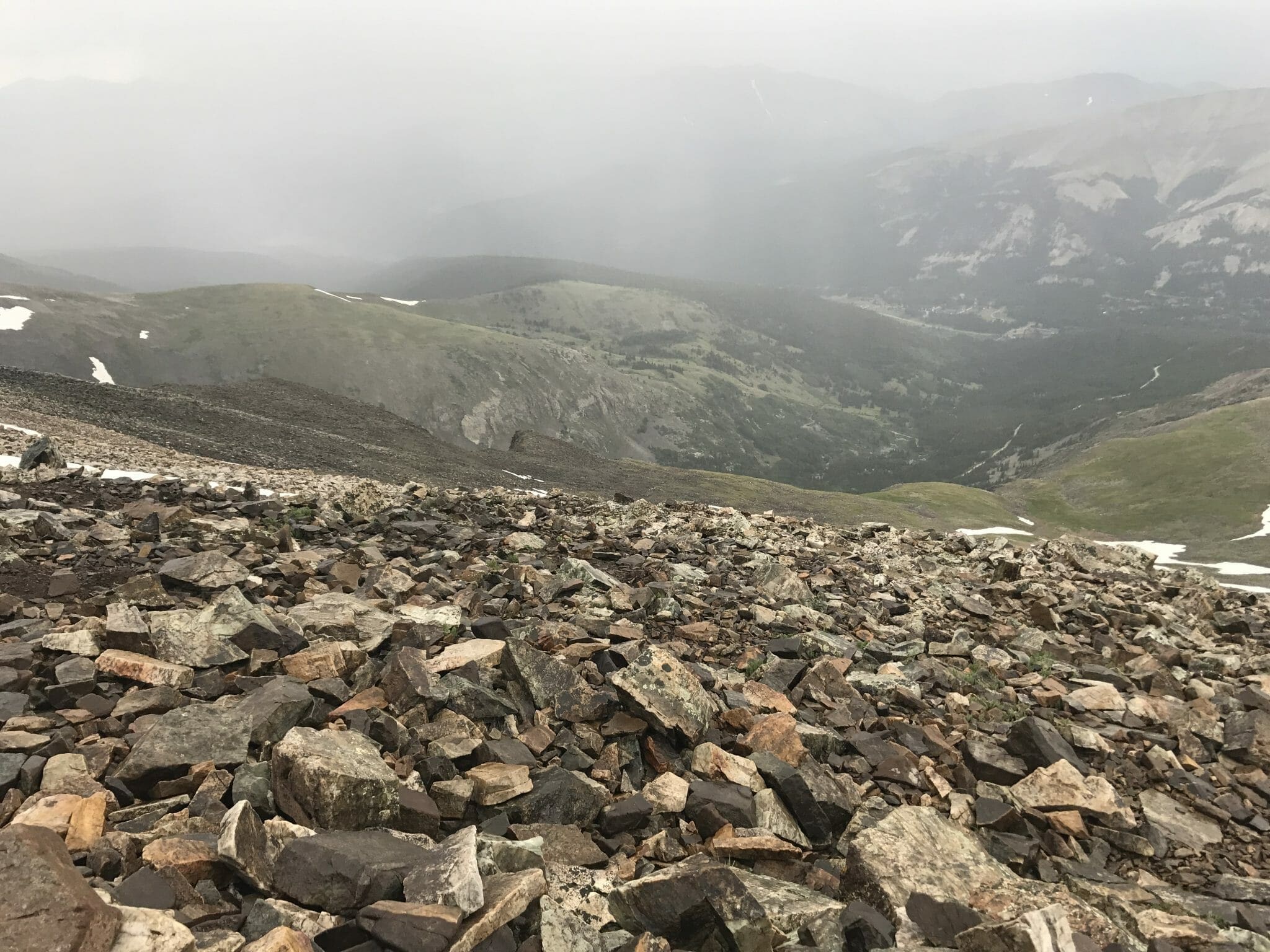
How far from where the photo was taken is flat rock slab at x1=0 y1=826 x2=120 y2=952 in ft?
13.4

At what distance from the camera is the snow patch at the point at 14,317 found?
131875 millimetres

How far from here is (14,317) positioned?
443ft

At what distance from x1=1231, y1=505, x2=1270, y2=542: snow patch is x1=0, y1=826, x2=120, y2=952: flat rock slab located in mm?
152845

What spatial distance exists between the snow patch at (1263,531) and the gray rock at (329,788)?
5931 inches

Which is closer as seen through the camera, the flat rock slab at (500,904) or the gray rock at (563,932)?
the flat rock slab at (500,904)

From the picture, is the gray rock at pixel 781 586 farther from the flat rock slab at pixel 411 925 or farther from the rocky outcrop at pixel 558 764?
the flat rock slab at pixel 411 925

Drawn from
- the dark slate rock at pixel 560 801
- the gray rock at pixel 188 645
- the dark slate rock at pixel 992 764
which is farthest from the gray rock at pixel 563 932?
the dark slate rock at pixel 992 764

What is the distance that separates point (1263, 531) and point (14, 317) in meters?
233

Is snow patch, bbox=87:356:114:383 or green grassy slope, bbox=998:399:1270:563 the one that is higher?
snow patch, bbox=87:356:114:383

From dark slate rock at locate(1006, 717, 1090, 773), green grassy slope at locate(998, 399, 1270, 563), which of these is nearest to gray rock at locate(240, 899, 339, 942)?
dark slate rock at locate(1006, 717, 1090, 773)

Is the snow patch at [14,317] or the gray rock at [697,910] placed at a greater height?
the snow patch at [14,317]

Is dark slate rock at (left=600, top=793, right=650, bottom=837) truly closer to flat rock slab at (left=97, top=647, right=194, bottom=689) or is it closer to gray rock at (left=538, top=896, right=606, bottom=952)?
gray rock at (left=538, top=896, right=606, bottom=952)

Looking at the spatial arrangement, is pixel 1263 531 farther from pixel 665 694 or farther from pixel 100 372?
pixel 100 372

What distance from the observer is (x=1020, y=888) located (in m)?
7.14
